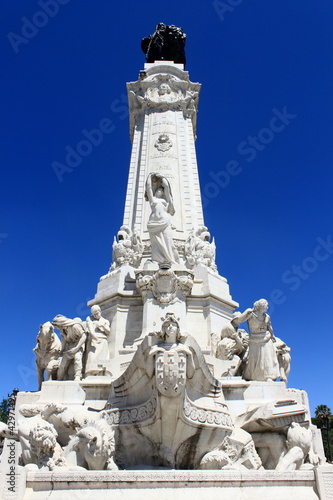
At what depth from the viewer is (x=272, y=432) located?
377 inches

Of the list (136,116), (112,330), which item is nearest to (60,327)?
(112,330)

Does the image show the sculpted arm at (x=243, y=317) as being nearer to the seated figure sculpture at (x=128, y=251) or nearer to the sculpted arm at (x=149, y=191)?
the seated figure sculpture at (x=128, y=251)

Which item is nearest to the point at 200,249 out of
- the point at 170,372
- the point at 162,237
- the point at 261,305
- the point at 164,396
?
the point at 162,237

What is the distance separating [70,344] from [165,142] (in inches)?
404

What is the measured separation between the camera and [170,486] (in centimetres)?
707

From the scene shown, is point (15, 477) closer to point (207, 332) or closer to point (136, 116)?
point (207, 332)

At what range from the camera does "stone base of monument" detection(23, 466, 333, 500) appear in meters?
6.96

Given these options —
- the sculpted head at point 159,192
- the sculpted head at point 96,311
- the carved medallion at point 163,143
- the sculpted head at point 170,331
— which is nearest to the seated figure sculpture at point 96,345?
the sculpted head at point 96,311

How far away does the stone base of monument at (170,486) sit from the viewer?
22.8 feet

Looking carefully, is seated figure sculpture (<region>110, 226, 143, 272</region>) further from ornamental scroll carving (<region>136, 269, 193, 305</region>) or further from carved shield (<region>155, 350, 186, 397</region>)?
carved shield (<region>155, 350, 186, 397</region>)

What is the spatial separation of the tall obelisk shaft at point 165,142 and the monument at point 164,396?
0.13 m

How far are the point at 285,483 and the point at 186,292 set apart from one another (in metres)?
6.95

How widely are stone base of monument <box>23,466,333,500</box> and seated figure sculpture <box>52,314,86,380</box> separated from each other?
4.69 metres

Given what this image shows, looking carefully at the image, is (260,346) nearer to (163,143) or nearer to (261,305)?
(261,305)
